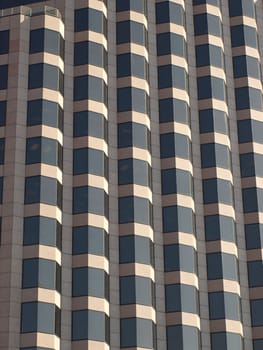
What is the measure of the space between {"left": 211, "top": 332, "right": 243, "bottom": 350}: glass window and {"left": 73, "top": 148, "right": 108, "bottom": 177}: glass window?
16623 millimetres

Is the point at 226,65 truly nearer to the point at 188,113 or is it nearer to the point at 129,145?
the point at 188,113

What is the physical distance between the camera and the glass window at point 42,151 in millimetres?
73188

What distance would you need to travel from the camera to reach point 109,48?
270 feet

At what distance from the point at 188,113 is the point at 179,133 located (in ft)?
10.2

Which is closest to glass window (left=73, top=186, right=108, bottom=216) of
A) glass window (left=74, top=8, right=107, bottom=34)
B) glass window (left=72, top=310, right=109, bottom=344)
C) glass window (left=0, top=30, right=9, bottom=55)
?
glass window (left=72, top=310, right=109, bottom=344)

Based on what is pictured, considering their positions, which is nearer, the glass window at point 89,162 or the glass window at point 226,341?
the glass window at point 226,341

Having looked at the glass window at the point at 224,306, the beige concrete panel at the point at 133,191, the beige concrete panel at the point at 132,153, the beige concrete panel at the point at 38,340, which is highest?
the beige concrete panel at the point at 132,153

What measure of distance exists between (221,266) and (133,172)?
36.4ft

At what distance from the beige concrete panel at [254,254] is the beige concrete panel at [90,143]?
15.6 meters

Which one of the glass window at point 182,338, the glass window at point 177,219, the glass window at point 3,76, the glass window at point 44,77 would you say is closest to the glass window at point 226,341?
the glass window at point 182,338

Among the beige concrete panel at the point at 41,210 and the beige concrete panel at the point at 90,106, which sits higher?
the beige concrete panel at the point at 90,106

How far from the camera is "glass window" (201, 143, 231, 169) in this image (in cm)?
7975

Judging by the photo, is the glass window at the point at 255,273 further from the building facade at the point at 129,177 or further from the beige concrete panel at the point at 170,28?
the beige concrete panel at the point at 170,28

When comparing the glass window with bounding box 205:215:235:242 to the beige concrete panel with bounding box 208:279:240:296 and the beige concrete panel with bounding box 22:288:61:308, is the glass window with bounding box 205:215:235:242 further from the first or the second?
the beige concrete panel with bounding box 22:288:61:308
